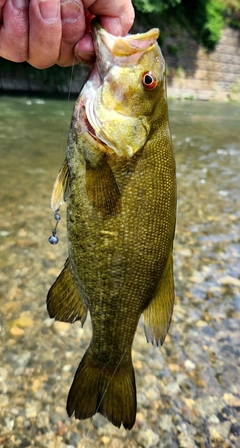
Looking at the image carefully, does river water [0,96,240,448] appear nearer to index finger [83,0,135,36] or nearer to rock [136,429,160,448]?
rock [136,429,160,448]

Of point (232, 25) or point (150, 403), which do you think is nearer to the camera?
point (150, 403)

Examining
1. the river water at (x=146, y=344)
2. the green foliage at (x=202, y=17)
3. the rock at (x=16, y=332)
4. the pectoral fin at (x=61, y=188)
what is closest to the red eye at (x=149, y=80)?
the pectoral fin at (x=61, y=188)

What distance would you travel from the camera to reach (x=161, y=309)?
175 cm

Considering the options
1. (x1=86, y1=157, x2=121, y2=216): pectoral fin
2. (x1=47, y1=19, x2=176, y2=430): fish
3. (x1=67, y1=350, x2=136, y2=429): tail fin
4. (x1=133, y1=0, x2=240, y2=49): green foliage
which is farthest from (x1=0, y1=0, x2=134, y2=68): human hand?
(x1=133, y1=0, x2=240, y2=49): green foliage

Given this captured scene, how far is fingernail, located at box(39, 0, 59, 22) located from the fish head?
6.6 inches

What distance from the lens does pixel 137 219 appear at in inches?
65.4

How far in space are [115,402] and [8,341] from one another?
1.41 meters

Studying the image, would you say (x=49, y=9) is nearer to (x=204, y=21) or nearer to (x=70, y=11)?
(x=70, y=11)

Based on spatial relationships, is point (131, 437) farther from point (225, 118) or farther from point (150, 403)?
point (225, 118)

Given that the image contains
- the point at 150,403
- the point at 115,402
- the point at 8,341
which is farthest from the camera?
the point at 8,341

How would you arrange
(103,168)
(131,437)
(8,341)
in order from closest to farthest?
(103,168), (131,437), (8,341)

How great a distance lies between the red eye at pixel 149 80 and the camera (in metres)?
1.70

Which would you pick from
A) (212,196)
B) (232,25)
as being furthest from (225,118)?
(232,25)

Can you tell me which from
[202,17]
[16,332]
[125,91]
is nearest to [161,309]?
[125,91]
